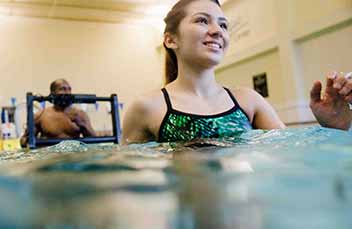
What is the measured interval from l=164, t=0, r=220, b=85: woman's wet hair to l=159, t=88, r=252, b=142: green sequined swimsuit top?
280 millimetres

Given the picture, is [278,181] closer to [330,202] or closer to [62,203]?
[330,202]

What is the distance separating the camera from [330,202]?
0.86ft

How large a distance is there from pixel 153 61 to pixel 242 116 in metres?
3.66

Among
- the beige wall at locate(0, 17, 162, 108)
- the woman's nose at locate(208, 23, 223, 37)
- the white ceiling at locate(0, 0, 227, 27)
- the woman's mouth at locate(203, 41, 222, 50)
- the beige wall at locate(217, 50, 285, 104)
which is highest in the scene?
the white ceiling at locate(0, 0, 227, 27)

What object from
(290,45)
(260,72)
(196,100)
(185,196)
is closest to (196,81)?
(196,100)

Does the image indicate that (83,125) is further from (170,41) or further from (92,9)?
(92,9)

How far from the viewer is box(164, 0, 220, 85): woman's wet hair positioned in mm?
1246

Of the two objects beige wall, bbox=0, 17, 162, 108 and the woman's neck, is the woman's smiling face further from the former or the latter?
beige wall, bbox=0, 17, 162, 108

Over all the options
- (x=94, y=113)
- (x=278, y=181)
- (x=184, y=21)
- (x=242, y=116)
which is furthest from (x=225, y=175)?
(x=94, y=113)

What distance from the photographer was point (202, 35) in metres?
1.16

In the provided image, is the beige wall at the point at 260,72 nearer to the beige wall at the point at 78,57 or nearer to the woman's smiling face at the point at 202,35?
the beige wall at the point at 78,57

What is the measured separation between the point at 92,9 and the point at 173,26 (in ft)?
10.5

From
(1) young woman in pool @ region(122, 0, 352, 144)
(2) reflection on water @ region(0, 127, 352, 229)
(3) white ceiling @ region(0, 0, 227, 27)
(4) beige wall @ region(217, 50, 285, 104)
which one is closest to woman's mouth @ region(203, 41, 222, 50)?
(1) young woman in pool @ region(122, 0, 352, 144)

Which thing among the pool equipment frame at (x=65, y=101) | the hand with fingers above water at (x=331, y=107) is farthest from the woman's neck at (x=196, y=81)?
the pool equipment frame at (x=65, y=101)
